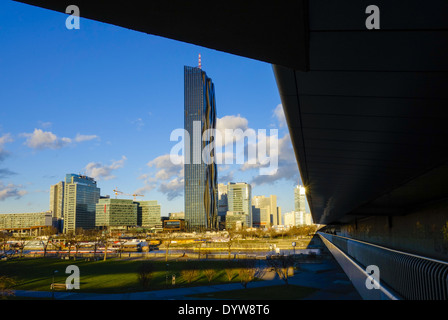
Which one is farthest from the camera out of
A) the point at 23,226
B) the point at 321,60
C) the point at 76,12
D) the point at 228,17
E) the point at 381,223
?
the point at 23,226

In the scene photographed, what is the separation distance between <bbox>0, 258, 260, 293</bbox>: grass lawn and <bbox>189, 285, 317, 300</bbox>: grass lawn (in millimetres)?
6540

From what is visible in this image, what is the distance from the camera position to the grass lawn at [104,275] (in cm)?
4105

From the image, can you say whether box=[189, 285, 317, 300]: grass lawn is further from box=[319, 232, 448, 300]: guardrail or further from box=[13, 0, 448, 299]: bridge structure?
box=[13, 0, 448, 299]: bridge structure

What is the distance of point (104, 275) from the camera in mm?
49812

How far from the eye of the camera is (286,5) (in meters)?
2.00

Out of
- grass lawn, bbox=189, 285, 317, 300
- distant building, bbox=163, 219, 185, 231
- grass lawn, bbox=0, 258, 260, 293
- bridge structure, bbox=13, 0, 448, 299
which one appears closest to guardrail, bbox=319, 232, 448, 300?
bridge structure, bbox=13, 0, 448, 299

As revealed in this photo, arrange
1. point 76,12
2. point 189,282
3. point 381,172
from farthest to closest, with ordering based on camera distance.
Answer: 1. point 189,282
2. point 381,172
3. point 76,12

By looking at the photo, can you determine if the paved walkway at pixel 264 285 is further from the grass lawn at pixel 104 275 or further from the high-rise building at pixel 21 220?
the high-rise building at pixel 21 220

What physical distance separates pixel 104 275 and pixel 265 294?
2491 cm

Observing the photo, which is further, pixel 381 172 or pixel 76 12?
pixel 381 172

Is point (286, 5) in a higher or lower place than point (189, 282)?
higher

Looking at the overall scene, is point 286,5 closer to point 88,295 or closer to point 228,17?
point 228,17
